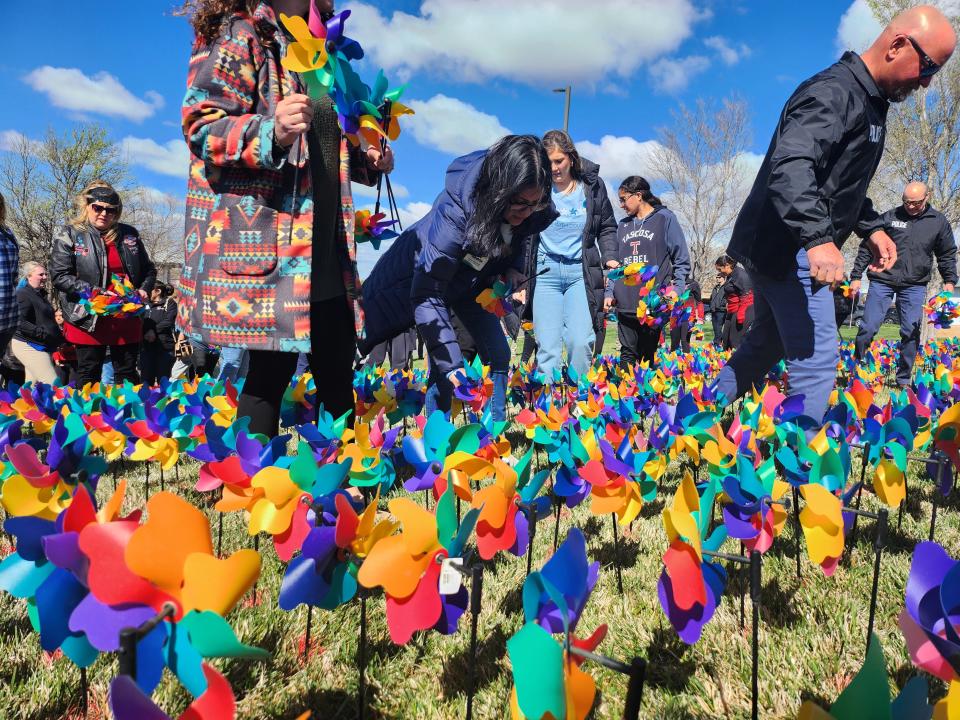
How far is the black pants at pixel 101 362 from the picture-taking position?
11.7 feet

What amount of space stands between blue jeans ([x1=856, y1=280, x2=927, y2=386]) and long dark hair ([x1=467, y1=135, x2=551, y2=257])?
3.96 meters

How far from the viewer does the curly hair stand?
5.20 ft

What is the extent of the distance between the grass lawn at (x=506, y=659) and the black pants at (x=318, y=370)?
1.41 feet

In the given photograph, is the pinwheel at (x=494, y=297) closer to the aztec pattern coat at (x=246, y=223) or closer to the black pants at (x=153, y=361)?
the aztec pattern coat at (x=246, y=223)

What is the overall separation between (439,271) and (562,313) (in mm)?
1092

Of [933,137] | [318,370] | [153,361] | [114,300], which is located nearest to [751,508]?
[318,370]

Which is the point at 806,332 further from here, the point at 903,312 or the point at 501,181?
the point at 903,312

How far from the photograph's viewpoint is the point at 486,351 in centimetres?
300

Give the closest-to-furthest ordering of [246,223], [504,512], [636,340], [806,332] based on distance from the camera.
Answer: [504,512] < [246,223] < [806,332] < [636,340]

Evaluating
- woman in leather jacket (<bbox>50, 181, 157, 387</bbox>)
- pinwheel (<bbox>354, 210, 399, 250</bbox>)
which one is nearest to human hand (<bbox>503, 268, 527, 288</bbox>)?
pinwheel (<bbox>354, 210, 399, 250</bbox>)

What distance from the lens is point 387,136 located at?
1921 mm

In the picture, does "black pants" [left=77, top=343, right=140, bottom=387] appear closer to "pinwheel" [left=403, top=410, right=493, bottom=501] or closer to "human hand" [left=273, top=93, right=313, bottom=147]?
"human hand" [left=273, top=93, right=313, bottom=147]

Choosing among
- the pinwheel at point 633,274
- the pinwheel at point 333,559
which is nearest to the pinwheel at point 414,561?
the pinwheel at point 333,559

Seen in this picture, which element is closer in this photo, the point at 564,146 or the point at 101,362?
the point at 564,146
